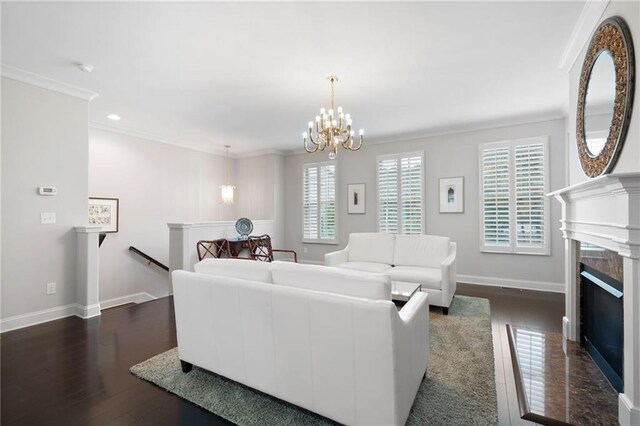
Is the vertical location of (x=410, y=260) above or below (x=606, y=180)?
below

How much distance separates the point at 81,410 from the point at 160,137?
5148 mm

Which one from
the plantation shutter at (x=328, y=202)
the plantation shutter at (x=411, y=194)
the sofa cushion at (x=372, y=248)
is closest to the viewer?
the sofa cushion at (x=372, y=248)

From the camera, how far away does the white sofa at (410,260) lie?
3732 millimetres

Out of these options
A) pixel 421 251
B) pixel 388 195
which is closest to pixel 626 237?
pixel 421 251

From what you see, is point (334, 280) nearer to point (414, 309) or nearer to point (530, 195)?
point (414, 309)

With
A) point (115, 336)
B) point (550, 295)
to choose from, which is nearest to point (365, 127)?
point (550, 295)

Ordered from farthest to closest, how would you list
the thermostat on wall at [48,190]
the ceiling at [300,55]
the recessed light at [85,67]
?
the thermostat on wall at [48,190]
the recessed light at [85,67]
the ceiling at [300,55]

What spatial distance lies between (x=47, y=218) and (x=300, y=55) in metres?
3.43

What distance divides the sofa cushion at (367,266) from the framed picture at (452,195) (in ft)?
5.99

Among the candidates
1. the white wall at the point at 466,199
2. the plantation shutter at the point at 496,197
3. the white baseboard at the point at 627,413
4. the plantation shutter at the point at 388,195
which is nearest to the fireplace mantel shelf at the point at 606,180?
the white baseboard at the point at 627,413

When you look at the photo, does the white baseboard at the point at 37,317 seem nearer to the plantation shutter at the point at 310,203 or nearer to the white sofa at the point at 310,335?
the white sofa at the point at 310,335

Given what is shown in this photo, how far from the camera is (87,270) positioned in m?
3.73

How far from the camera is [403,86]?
3682 mm

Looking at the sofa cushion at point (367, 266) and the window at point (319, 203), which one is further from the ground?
the window at point (319, 203)
